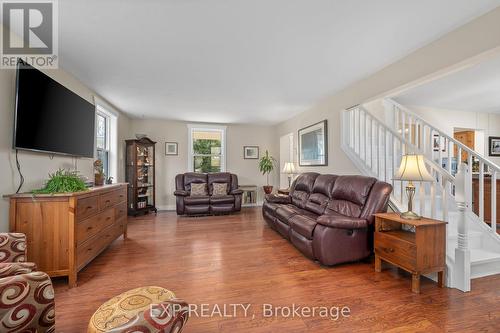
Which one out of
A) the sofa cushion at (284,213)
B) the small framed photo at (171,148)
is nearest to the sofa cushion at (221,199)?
the small framed photo at (171,148)

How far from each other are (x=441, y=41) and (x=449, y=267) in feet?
7.37

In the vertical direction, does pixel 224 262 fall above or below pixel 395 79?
below

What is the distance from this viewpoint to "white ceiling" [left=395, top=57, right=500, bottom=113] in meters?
2.81

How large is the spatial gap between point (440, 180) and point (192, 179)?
4.87m

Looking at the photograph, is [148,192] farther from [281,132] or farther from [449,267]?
[449,267]

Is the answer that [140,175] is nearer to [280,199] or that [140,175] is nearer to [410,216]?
[280,199]

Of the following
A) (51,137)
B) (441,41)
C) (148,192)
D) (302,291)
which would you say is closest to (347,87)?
(441,41)

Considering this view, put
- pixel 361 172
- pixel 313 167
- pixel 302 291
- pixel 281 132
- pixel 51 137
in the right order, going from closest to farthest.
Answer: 1. pixel 302 291
2. pixel 51 137
3. pixel 361 172
4. pixel 313 167
5. pixel 281 132

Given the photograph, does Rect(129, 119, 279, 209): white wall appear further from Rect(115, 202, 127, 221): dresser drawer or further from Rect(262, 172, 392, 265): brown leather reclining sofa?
Rect(262, 172, 392, 265): brown leather reclining sofa

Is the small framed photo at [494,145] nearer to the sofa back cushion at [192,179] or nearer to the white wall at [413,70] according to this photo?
the white wall at [413,70]

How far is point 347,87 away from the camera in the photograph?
3.62 meters

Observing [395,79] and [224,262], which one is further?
[395,79]

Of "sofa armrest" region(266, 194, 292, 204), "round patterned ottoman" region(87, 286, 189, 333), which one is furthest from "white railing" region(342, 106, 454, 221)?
"round patterned ottoman" region(87, 286, 189, 333)

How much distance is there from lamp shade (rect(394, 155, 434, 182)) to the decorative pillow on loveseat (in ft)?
14.0
